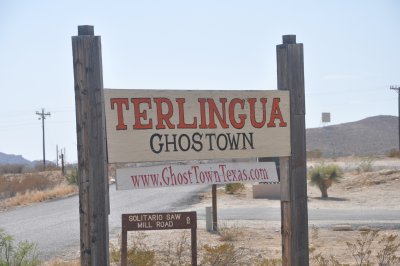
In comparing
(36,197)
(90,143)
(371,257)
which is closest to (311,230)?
(371,257)

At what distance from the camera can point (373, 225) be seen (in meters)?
17.9

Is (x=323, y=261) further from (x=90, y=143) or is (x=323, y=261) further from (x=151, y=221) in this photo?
(x=90, y=143)

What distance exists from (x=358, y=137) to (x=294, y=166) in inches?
4659

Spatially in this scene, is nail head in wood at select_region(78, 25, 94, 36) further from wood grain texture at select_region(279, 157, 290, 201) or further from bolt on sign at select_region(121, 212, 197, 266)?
wood grain texture at select_region(279, 157, 290, 201)

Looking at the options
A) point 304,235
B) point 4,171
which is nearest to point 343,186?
point 304,235

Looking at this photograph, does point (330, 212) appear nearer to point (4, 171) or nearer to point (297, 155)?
point (297, 155)

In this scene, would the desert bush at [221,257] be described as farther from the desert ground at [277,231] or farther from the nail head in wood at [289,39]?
the nail head in wood at [289,39]

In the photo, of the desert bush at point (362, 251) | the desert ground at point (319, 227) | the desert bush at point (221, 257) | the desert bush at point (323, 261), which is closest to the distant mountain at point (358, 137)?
the desert ground at point (319, 227)

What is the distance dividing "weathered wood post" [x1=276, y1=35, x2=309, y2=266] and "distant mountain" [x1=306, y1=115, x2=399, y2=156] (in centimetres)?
10428

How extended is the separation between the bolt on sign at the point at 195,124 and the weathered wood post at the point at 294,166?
0.11 m

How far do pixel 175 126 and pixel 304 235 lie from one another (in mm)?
2007

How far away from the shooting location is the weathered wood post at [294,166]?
7.62m

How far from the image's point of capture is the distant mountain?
115 m

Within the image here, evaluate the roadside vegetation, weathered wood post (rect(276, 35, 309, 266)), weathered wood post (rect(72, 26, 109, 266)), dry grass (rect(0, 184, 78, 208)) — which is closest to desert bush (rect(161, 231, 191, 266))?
weathered wood post (rect(276, 35, 309, 266))
